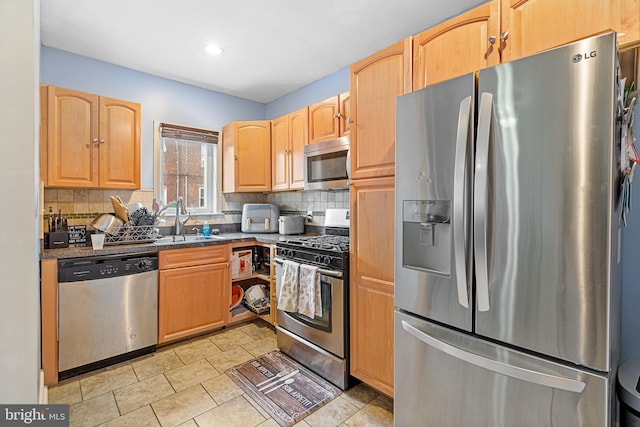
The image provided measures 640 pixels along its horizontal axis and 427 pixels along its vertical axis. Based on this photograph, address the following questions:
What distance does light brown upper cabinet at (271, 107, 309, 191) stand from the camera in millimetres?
3086

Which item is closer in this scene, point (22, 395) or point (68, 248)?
point (22, 395)

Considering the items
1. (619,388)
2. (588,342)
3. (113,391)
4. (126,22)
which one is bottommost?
(113,391)

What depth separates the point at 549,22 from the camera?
4.15 ft

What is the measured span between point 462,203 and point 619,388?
82cm

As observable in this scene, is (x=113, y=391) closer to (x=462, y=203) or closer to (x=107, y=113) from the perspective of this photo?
(x=107, y=113)

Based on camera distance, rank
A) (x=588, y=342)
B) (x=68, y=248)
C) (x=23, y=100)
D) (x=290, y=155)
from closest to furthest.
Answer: (x=23, y=100) < (x=588, y=342) < (x=68, y=248) < (x=290, y=155)

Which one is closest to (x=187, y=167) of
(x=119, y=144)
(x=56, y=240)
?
(x=119, y=144)

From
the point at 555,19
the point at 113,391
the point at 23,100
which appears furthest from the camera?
the point at 113,391

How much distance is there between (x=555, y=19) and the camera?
4.10 ft

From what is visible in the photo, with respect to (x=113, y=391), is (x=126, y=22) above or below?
above

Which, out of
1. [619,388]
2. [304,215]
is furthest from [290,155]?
[619,388]

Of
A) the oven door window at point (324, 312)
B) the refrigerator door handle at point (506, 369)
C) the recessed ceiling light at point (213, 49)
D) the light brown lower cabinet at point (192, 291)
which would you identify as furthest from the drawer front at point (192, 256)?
the refrigerator door handle at point (506, 369)

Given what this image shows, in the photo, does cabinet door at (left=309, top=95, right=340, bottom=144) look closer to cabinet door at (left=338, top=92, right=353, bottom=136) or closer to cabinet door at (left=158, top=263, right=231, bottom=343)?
cabinet door at (left=338, top=92, right=353, bottom=136)

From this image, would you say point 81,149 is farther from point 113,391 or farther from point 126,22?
point 113,391
